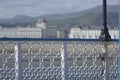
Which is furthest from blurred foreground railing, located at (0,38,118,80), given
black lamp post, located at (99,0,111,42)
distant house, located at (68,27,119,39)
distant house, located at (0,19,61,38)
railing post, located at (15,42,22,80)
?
distant house, located at (0,19,61,38)

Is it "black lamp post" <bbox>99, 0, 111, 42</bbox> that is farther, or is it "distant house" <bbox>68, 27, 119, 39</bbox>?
"distant house" <bbox>68, 27, 119, 39</bbox>

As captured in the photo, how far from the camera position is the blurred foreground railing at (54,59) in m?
7.19

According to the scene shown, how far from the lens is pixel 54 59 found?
25.4ft

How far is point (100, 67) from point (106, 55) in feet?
2.35

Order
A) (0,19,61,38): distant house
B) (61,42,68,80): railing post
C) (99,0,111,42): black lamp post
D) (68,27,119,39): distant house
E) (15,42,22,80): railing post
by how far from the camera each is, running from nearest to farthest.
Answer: (15,42,22,80): railing post < (99,0,111,42): black lamp post < (61,42,68,80): railing post < (68,27,119,39): distant house < (0,19,61,38): distant house

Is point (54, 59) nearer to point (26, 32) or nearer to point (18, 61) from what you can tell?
point (18, 61)

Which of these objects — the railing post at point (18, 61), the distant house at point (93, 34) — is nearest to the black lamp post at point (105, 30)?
the distant house at point (93, 34)

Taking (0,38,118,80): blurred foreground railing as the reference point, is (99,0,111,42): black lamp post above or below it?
above

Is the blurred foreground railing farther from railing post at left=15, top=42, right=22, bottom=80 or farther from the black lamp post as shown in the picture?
the black lamp post

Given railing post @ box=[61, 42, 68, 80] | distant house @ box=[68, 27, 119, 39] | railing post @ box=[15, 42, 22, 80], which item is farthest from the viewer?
distant house @ box=[68, 27, 119, 39]

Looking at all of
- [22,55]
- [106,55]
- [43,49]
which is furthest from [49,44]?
[106,55]

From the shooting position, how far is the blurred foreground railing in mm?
7188

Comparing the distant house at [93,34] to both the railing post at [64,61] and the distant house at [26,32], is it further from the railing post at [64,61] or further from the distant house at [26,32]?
the distant house at [26,32]

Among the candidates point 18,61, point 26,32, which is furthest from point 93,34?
point 18,61
